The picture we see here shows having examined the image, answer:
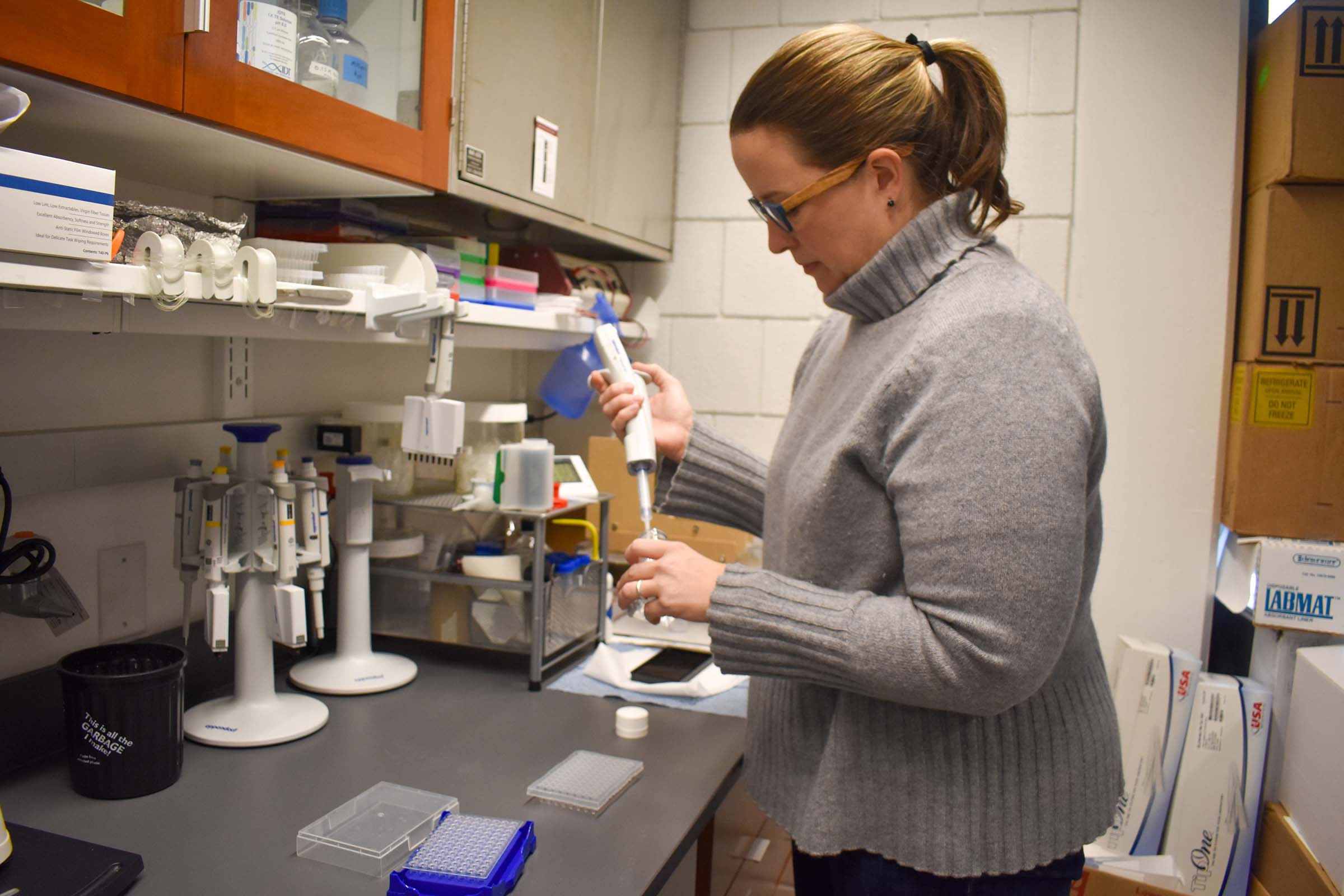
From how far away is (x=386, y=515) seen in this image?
1.63m

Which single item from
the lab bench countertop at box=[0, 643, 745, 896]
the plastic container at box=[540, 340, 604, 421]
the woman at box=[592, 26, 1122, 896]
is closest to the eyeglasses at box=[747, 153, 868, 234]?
the woman at box=[592, 26, 1122, 896]

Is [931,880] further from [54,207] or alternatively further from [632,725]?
[54,207]

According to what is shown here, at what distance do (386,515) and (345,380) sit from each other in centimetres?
32

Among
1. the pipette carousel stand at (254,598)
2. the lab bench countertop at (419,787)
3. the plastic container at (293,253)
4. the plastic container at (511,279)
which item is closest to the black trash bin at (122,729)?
the lab bench countertop at (419,787)

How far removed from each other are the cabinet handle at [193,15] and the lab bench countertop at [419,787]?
0.83 m

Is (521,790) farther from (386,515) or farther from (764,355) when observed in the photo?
(764,355)

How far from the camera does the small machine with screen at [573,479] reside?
1.75 m

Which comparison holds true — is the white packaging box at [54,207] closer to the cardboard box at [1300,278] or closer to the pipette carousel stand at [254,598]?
the pipette carousel stand at [254,598]

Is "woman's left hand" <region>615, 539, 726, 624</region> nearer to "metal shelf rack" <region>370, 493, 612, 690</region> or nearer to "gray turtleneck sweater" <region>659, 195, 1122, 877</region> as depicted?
"gray turtleneck sweater" <region>659, 195, 1122, 877</region>

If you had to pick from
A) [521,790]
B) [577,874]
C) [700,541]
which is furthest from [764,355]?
[577,874]

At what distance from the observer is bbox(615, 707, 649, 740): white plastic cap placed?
1362 mm

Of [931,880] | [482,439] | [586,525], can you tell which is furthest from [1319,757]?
[482,439]

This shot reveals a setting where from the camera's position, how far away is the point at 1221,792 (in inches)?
75.1

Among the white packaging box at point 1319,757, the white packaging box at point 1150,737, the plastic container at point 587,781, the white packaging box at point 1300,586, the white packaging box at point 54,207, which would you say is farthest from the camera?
the white packaging box at point 1150,737
